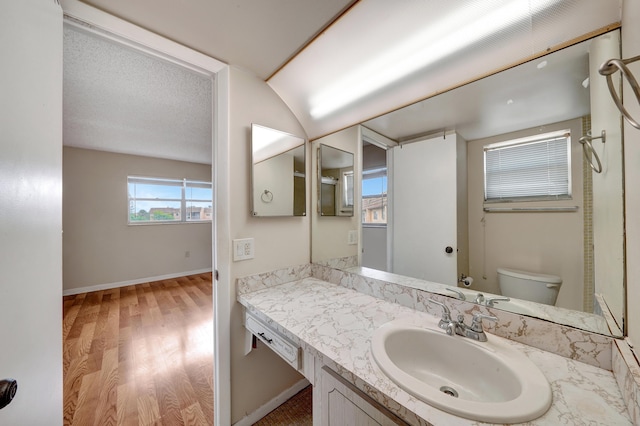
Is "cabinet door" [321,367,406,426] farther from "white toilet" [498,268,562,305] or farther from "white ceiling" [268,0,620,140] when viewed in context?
"white ceiling" [268,0,620,140]

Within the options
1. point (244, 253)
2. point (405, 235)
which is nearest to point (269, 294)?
point (244, 253)

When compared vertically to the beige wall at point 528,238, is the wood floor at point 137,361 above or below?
below

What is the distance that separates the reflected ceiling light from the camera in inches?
31.7

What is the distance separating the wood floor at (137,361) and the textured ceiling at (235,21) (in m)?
2.20

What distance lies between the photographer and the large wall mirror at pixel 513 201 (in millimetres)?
714

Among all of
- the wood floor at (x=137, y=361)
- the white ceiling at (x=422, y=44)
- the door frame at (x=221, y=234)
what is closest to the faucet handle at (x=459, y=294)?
the white ceiling at (x=422, y=44)

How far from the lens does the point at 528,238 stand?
0.87 meters

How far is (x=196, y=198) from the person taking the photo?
486cm

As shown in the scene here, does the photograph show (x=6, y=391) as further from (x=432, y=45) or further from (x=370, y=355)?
(x=432, y=45)

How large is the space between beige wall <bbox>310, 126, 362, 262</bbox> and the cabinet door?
838mm

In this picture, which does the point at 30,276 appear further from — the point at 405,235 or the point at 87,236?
the point at 87,236

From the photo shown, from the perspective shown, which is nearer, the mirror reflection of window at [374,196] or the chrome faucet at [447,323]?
the chrome faucet at [447,323]

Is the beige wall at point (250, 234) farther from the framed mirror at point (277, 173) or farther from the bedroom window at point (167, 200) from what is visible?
the bedroom window at point (167, 200)

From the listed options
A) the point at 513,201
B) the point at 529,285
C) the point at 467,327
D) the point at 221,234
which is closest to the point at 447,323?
the point at 467,327
